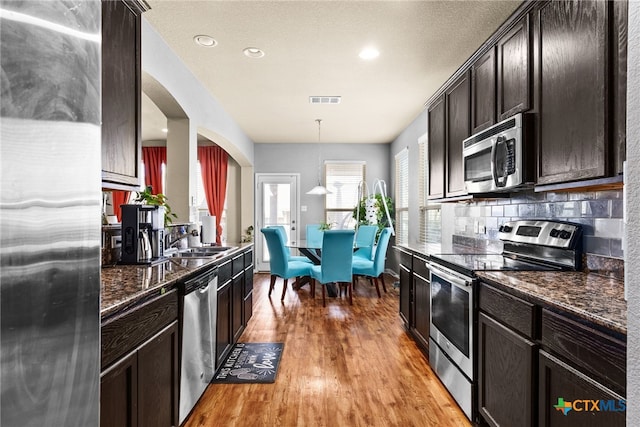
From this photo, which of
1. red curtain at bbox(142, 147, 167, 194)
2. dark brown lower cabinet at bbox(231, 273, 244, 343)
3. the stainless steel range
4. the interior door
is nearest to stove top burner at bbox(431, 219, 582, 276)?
the stainless steel range

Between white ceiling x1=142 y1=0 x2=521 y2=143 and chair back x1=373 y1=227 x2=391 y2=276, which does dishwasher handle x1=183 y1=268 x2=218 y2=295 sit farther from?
chair back x1=373 y1=227 x2=391 y2=276

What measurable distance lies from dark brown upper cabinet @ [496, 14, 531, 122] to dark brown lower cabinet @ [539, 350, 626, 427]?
143cm

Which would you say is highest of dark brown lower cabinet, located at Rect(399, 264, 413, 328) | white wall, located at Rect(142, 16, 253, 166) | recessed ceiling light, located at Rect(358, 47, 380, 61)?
recessed ceiling light, located at Rect(358, 47, 380, 61)

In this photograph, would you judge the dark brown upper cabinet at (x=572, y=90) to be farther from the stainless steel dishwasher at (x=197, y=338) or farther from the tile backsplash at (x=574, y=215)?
the stainless steel dishwasher at (x=197, y=338)

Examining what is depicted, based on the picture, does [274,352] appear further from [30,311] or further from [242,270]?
[30,311]

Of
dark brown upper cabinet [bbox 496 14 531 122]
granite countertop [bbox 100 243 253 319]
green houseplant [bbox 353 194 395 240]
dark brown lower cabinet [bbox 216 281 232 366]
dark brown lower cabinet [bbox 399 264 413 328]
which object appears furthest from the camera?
green houseplant [bbox 353 194 395 240]

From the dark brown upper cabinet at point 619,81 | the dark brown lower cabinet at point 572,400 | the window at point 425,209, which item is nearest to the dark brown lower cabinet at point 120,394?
the dark brown lower cabinet at point 572,400

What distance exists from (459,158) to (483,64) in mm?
766

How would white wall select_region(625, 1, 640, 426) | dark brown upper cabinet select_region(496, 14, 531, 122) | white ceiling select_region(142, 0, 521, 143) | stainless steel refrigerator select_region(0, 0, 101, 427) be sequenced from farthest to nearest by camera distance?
white ceiling select_region(142, 0, 521, 143), dark brown upper cabinet select_region(496, 14, 531, 122), white wall select_region(625, 1, 640, 426), stainless steel refrigerator select_region(0, 0, 101, 427)

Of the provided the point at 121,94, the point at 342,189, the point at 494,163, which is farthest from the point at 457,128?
the point at 342,189

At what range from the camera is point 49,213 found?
21.2 inches

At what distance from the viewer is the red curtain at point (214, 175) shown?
7191 mm

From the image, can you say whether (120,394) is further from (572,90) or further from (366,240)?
(366,240)

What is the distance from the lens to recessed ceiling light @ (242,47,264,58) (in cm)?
302
